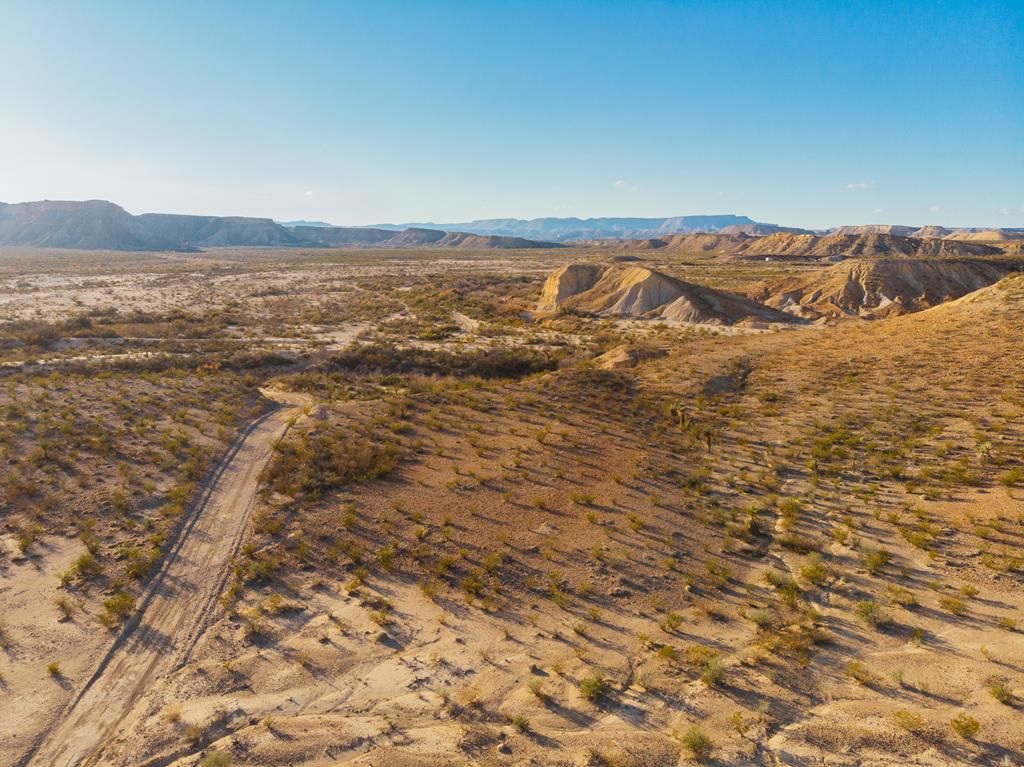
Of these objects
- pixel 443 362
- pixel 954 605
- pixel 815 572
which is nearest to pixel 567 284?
pixel 443 362

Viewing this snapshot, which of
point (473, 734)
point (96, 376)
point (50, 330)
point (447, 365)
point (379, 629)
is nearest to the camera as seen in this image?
point (473, 734)

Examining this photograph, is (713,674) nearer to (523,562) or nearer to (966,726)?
(966,726)

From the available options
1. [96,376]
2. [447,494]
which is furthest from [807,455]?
[96,376]

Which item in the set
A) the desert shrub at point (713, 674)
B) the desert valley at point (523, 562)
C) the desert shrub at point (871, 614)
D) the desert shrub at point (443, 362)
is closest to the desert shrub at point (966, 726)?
the desert valley at point (523, 562)

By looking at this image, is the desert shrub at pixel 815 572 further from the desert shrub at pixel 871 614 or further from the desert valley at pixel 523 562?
the desert shrub at pixel 871 614

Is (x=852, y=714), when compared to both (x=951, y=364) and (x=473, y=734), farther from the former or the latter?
(x=951, y=364)
